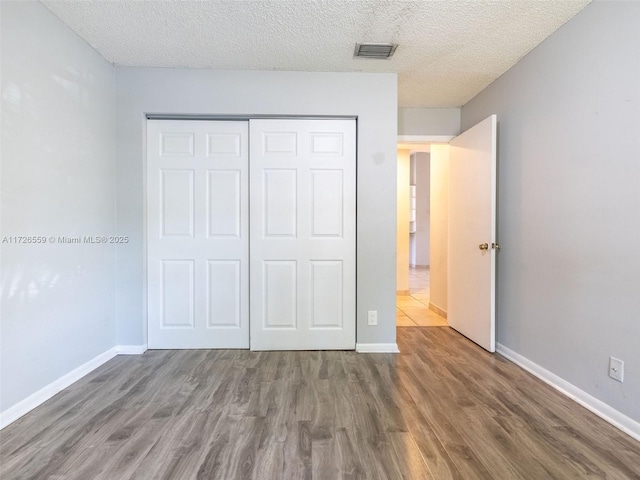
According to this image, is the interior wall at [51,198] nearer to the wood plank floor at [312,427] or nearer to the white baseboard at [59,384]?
the white baseboard at [59,384]

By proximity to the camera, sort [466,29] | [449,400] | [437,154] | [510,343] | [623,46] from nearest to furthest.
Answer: [623,46] < [449,400] < [466,29] < [510,343] < [437,154]

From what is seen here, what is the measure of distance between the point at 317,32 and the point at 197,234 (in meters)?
1.92

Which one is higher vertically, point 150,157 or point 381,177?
point 150,157

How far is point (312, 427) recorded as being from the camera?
1.66 meters

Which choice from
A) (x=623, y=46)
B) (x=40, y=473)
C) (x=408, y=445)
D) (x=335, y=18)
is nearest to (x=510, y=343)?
(x=408, y=445)

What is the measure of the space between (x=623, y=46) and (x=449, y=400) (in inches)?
90.5

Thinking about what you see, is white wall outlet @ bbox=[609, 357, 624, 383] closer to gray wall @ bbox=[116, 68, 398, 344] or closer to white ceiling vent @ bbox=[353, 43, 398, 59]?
gray wall @ bbox=[116, 68, 398, 344]

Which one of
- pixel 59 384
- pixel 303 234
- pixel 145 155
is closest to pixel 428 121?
pixel 303 234

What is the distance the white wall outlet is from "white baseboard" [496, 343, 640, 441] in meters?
0.19

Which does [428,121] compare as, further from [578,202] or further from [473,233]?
[578,202]

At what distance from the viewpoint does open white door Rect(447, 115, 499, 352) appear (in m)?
2.66

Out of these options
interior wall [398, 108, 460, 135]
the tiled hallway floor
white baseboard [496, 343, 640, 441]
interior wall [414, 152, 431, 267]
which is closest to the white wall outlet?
white baseboard [496, 343, 640, 441]

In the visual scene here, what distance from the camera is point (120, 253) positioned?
2.64m

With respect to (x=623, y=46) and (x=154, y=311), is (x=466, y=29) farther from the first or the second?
(x=154, y=311)
